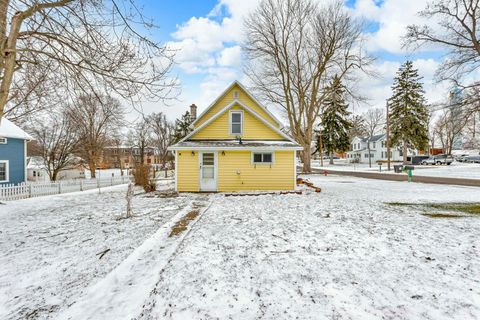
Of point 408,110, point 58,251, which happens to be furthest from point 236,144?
point 408,110

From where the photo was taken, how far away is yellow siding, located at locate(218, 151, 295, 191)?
495 inches

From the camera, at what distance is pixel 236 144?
12539mm

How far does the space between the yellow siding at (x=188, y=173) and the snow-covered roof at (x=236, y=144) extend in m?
0.64

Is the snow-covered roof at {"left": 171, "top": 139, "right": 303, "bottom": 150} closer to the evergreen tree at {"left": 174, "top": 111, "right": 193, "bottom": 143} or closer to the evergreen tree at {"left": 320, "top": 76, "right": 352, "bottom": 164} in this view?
the evergreen tree at {"left": 174, "top": 111, "right": 193, "bottom": 143}

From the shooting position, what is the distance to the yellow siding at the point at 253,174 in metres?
12.6

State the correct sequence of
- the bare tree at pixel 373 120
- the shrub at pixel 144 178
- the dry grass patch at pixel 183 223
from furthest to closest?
the bare tree at pixel 373 120
the shrub at pixel 144 178
the dry grass patch at pixel 183 223

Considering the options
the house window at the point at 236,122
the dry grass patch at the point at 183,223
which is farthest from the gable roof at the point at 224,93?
the dry grass patch at the point at 183,223

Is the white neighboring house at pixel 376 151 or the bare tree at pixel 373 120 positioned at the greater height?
the bare tree at pixel 373 120

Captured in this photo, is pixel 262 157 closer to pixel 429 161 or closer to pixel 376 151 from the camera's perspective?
pixel 429 161

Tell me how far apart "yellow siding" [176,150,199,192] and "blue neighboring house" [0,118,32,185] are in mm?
13341

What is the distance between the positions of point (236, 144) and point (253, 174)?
190 cm

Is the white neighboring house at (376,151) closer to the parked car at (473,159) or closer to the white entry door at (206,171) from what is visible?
the parked car at (473,159)

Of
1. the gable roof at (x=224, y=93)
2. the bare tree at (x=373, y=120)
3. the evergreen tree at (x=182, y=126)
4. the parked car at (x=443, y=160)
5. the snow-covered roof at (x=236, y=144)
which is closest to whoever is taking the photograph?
the snow-covered roof at (x=236, y=144)

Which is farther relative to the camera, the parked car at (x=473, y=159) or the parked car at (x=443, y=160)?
the parked car at (x=473, y=159)
